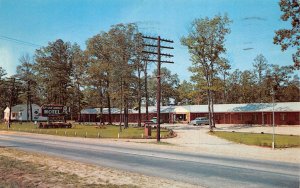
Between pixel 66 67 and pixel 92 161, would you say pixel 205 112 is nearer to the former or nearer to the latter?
pixel 66 67

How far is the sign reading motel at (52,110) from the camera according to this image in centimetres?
6076

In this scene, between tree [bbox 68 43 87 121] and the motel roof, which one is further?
tree [bbox 68 43 87 121]

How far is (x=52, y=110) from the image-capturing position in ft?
204

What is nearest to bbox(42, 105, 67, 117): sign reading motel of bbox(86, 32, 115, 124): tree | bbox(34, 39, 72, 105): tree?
bbox(86, 32, 115, 124): tree

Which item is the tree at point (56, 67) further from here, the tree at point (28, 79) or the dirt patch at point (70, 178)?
the dirt patch at point (70, 178)

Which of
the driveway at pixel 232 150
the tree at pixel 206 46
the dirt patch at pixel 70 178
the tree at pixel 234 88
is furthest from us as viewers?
the tree at pixel 234 88

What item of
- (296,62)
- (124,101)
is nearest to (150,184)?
(296,62)

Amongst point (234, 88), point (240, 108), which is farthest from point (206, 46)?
point (234, 88)

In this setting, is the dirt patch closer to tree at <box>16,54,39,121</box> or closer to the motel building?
the motel building

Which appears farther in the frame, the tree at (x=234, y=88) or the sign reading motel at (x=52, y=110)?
the tree at (x=234, y=88)

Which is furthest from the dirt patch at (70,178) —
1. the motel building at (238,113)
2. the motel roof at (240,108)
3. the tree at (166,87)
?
the tree at (166,87)

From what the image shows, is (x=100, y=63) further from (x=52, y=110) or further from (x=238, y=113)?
(x=238, y=113)

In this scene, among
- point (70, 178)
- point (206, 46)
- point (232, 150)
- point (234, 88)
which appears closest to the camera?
point (70, 178)

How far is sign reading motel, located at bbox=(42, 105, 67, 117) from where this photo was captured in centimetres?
6076
